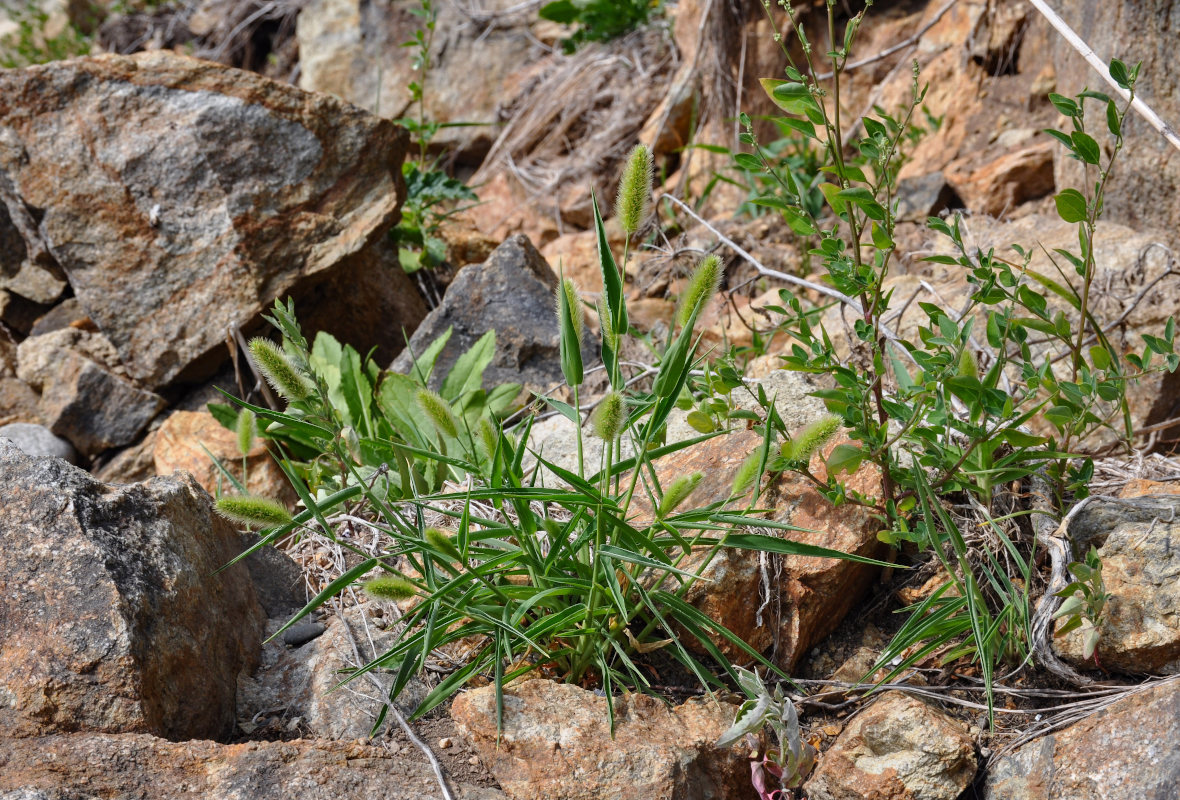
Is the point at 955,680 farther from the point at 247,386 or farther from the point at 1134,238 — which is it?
the point at 247,386

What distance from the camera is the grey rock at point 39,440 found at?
9.86 feet

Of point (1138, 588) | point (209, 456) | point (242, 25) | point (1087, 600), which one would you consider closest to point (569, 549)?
point (1087, 600)

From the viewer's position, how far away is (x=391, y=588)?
Answer: 5.12ft

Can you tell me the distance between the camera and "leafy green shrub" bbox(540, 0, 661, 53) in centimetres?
488

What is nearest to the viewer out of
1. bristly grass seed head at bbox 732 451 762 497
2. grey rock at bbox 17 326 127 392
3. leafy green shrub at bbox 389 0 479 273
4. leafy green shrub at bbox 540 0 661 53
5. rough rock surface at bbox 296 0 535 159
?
bristly grass seed head at bbox 732 451 762 497

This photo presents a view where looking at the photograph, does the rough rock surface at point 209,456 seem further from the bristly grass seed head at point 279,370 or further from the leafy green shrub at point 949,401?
the leafy green shrub at point 949,401

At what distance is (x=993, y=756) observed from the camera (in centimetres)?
156

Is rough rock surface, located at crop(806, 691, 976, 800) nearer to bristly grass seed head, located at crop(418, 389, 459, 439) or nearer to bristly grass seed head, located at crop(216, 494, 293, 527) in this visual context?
bristly grass seed head, located at crop(418, 389, 459, 439)

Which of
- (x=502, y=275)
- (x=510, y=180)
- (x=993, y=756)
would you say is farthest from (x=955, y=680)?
(x=510, y=180)

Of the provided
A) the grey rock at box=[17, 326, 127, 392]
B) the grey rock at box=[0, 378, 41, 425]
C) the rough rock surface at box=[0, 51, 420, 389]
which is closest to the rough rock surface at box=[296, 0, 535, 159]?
the rough rock surface at box=[0, 51, 420, 389]

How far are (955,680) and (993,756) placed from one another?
6.7 inches

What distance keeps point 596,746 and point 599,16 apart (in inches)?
167

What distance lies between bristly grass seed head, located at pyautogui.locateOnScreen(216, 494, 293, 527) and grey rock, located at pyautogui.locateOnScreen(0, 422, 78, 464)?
179 cm

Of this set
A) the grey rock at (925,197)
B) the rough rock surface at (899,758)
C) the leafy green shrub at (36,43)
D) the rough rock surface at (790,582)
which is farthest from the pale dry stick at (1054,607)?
the leafy green shrub at (36,43)
